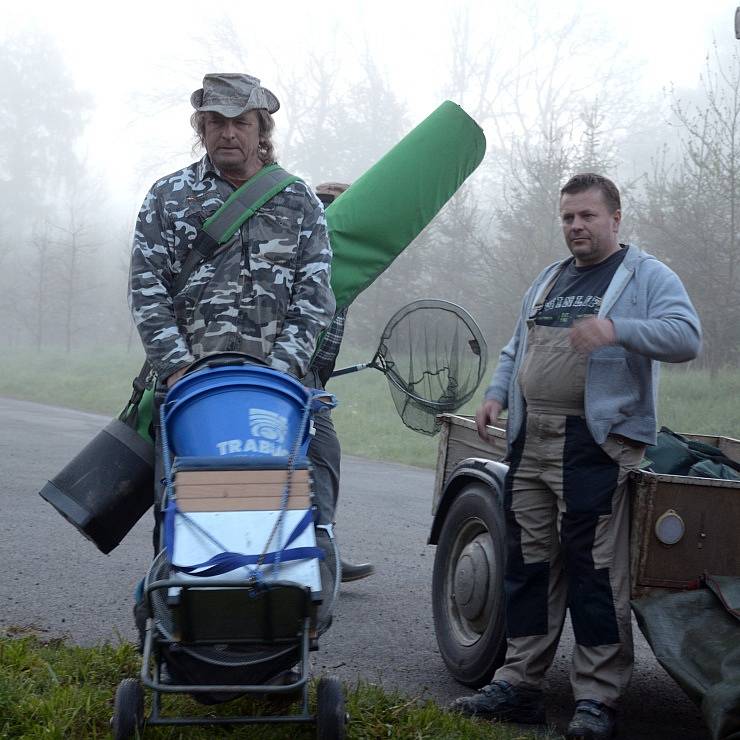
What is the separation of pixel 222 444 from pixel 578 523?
1.40 m

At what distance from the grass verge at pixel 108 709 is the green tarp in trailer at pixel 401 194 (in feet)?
7.34

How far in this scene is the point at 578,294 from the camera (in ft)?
13.1

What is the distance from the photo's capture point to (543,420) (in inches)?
155

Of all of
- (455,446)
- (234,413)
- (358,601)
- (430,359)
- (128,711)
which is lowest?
(358,601)

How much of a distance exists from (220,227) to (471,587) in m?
1.86

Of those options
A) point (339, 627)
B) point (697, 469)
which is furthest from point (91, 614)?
point (697, 469)

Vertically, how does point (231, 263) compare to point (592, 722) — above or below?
above

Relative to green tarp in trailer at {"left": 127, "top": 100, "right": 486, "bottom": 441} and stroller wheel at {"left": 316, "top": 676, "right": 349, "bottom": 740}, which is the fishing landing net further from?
stroller wheel at {"left": 316, "top": 676, "right": 349, "bottom": 740}

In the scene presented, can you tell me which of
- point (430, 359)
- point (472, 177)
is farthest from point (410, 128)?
point (430, 359)

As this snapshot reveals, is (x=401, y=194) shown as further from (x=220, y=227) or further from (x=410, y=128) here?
(x=410, y=128)

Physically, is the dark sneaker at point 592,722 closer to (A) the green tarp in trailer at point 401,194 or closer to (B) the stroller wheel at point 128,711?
(B) the stroller wheel at point 128,711

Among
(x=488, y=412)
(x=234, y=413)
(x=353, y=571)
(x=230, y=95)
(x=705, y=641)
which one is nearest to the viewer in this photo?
(x=234, y=413)

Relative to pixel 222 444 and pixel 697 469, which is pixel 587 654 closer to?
pixel 697 469

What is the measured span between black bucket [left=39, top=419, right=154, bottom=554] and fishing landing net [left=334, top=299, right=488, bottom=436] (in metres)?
2.15
